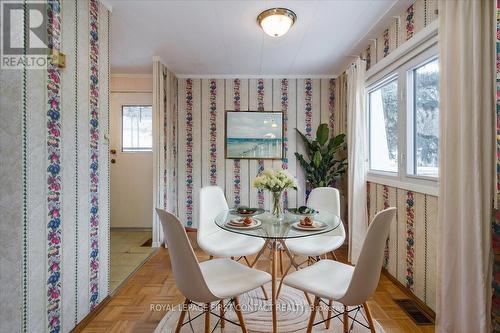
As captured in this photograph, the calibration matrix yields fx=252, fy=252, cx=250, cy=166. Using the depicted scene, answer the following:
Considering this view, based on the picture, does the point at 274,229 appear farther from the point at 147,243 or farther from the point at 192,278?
the point at 147,243

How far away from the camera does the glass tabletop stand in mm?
1636

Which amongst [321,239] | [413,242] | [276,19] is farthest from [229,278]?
[276,19]

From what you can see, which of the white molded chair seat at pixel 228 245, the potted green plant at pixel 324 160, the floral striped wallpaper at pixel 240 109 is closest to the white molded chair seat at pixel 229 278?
the white molded chair seat at pixel 228 245

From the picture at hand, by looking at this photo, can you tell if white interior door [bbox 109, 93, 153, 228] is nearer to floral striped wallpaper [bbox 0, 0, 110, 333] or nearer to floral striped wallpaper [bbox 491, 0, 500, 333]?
floral striped wallpaper [bbox 0, 0, 110, 333]

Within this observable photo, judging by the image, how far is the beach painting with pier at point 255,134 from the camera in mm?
3969

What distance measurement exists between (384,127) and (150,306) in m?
2.95

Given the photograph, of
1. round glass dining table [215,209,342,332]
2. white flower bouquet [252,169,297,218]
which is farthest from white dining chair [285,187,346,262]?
white flower bouquet [252,169,297,218]

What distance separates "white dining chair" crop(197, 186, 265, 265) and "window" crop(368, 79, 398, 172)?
168 cm

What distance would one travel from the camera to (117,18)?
7.80 ft

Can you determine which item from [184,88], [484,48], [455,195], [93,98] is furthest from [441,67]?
[184,88]

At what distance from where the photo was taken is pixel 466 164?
1.45m

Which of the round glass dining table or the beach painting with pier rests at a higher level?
the beach painting with pier

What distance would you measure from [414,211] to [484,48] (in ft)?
4.26

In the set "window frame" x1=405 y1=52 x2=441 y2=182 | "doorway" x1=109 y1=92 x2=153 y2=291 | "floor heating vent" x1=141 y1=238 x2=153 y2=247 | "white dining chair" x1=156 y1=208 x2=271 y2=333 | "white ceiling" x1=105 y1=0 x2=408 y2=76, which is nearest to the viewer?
"white dining chair" x1=156 y1=208 x2=271 y2=333
